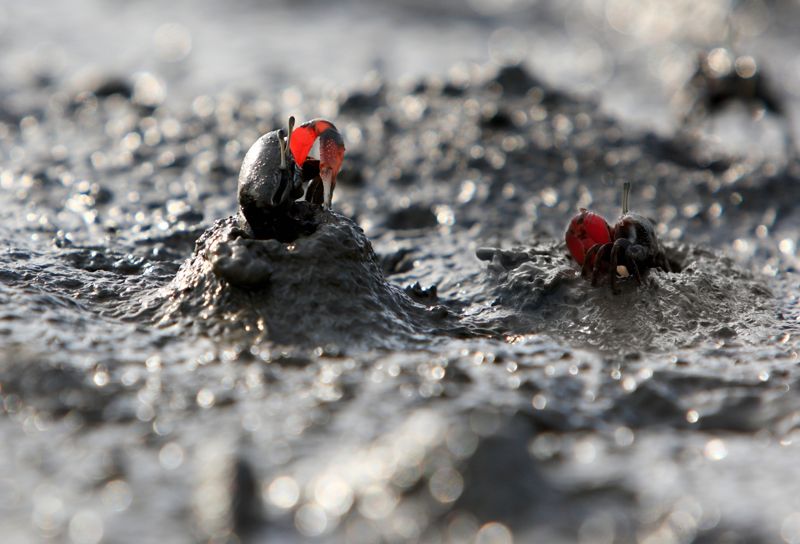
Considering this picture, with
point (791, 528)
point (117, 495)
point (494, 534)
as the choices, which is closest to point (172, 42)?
point (117, 495)

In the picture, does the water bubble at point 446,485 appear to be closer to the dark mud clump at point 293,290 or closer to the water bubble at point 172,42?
the dark mud clump at point 293,290

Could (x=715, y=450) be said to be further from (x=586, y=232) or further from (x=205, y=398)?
(x=205, y=398)

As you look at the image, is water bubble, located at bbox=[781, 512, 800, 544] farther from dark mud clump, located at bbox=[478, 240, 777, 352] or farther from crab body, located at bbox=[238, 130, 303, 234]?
crab body, located at bbox=[238, 130, 303, 234]

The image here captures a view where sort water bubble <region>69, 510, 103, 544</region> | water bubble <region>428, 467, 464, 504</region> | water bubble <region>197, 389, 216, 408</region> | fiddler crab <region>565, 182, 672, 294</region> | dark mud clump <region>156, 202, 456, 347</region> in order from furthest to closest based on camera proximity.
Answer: fiddler crab <region>565, 182, 672, 294</region> → dark mud clump <region>156, 202, 456, 347</region> → water bubble <region>197, 389, 216, 408</region> → water bubble <region>428, 467, 464, 504</region> → water bubble <region>69, 510, 103, 544</region>

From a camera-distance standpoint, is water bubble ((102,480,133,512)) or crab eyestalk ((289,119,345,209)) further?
crab eyestalk ((289,119,345,209))

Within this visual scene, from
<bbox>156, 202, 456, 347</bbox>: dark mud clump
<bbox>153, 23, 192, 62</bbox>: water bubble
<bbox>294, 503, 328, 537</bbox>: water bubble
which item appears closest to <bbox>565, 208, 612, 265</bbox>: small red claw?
<bbox>156, 202, 456, 347</bbox>: dark mud clump

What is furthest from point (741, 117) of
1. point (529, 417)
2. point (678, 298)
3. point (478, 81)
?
point (529, 417)

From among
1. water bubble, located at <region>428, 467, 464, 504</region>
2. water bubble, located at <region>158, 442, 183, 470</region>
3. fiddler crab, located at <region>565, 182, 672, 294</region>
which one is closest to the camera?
water bubble, located at <region>428, 467, 464, 504</region>

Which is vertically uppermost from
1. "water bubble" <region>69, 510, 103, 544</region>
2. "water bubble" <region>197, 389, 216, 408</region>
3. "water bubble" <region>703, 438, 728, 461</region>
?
"water bubble" <region>197, 389, 216, 408</region>
